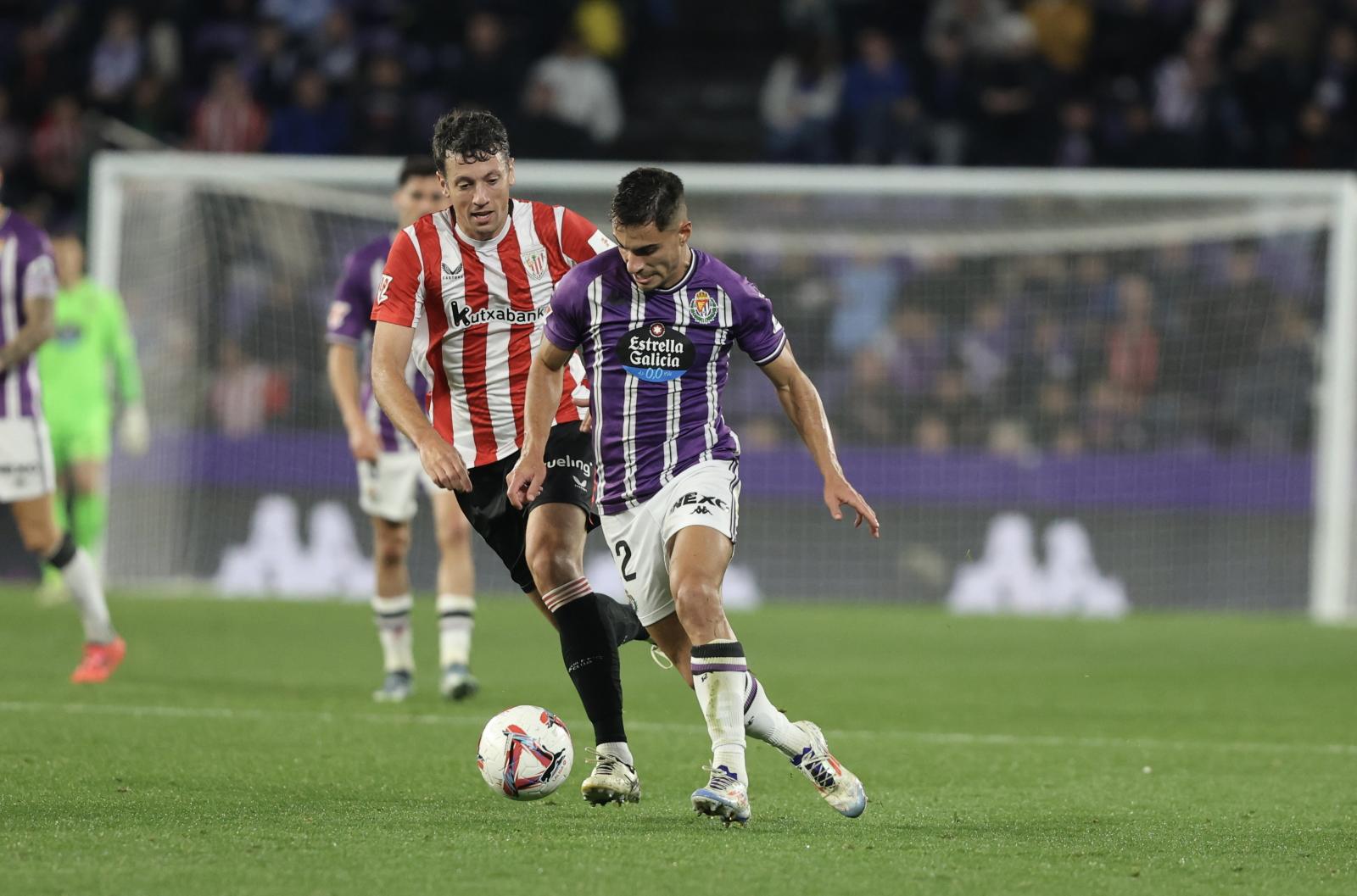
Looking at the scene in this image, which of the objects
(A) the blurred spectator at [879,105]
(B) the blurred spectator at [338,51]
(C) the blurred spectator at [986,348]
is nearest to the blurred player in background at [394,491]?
(C) the blurred spectator at [986,348]

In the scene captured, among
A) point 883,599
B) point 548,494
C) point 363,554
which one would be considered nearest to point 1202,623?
point 883,599

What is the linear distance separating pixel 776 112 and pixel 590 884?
47.8ft

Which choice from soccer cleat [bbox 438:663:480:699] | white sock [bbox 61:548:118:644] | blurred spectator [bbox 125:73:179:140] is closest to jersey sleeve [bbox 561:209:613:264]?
soccer cleat [bbox 438:663:480:699]

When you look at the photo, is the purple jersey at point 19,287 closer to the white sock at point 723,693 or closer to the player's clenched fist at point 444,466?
the player's clenched fist at point 444,466

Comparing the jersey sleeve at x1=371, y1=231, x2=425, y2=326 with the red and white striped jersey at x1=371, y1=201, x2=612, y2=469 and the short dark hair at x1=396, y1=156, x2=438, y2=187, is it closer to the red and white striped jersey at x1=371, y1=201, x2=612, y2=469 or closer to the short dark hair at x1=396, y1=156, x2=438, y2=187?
the red and white striped jersey at x1=371, y1=201, x2=612, y2=469

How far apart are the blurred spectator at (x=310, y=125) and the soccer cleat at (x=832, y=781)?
44.3 ft

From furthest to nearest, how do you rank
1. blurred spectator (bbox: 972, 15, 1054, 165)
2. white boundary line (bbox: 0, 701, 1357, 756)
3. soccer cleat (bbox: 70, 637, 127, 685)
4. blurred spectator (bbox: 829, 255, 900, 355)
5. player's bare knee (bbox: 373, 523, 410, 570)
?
blurred spectator (bbox: 972, 15, 1054, 165), blurred spectator (bbox: 829, 255, 900, 355), soccer cleat (bbox: 70, 637, 127, 685), player's bare knee (bbox: 373, 523, 410, 570), white boundary line (bbox: 0, 701, 1357, 756)

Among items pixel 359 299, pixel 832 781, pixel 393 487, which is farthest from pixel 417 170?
pixel 832 781

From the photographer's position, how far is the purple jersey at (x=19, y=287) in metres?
8.83

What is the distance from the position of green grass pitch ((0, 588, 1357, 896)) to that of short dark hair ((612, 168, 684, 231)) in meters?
1.68

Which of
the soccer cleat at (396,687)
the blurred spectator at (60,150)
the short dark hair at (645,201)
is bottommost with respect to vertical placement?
the soccer cleat at (396,687)

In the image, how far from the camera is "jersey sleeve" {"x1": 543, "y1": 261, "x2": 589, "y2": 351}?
5703 millimetres

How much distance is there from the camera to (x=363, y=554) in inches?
609

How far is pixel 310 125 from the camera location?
1820 centimetres
